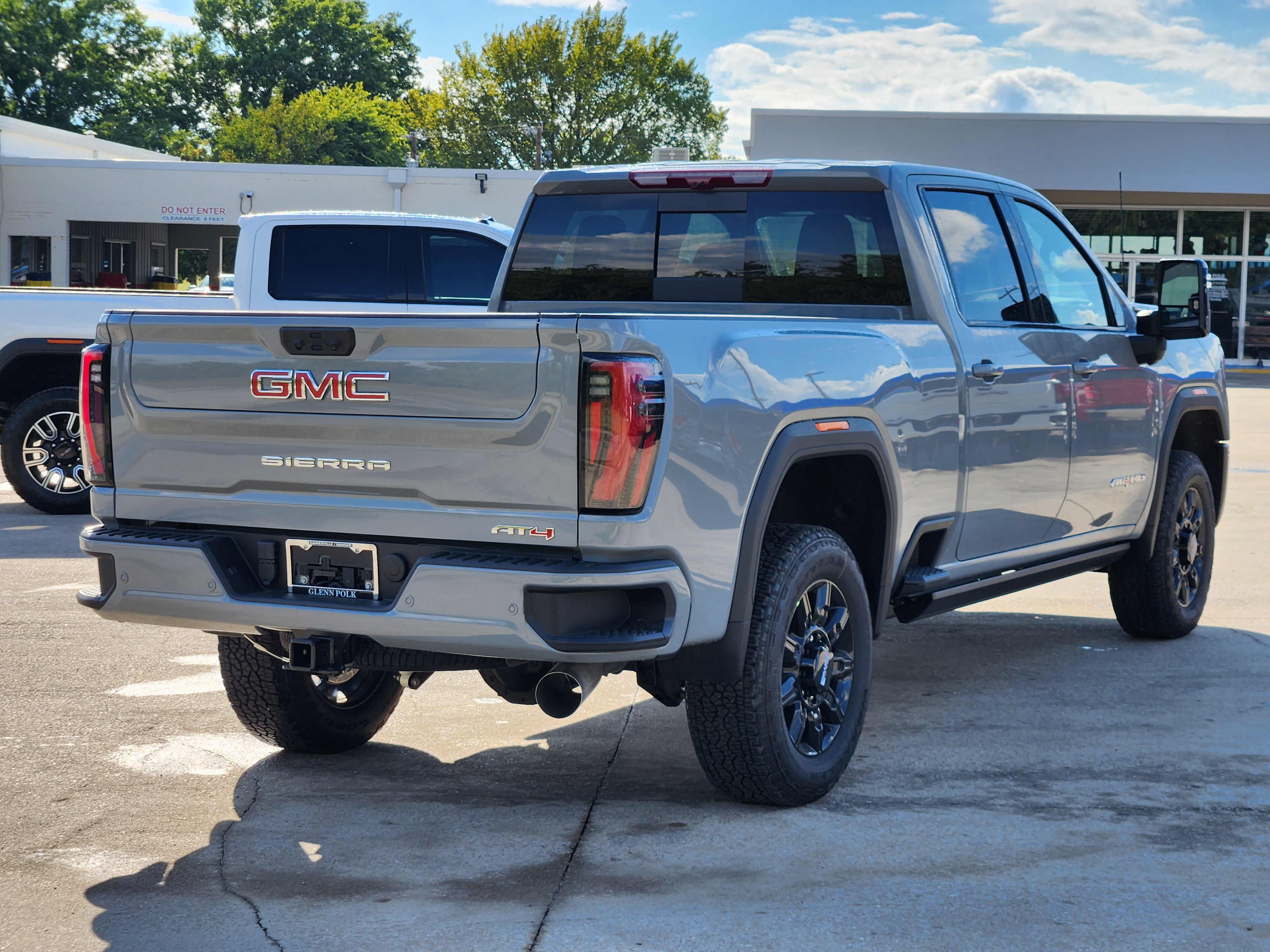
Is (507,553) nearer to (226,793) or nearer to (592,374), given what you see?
(592,374)

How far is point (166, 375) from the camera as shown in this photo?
406 cm

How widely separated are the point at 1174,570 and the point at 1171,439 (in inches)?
26.2

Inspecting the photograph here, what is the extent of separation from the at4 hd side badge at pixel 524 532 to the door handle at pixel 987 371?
201cm

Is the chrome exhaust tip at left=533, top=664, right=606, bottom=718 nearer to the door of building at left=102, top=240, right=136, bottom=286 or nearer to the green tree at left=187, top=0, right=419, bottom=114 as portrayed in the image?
the door of building at left=102, top=240, right=136, bottom=286

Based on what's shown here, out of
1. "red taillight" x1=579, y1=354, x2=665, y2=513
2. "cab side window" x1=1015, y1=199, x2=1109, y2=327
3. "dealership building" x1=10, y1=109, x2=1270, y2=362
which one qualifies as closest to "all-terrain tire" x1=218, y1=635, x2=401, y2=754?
"red taillight" x1=579, y1=354, x2=665, y2=513

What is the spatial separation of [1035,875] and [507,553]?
5.26 ft

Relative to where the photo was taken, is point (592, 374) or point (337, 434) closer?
point (592, 374)

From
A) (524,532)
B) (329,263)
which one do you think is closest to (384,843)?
(524,532)

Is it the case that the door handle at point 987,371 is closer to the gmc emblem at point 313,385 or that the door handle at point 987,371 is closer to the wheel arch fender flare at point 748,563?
the wheel arch fender flare at point 748,563

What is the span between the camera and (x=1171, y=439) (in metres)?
6.45

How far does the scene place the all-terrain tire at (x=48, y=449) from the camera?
34.5ft

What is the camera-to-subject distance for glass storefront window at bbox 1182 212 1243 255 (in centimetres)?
3098

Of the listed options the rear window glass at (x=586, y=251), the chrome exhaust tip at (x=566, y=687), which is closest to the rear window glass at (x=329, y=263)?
the rear window glass at (x=586, y=251)

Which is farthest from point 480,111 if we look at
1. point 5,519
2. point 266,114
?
point 5,519
